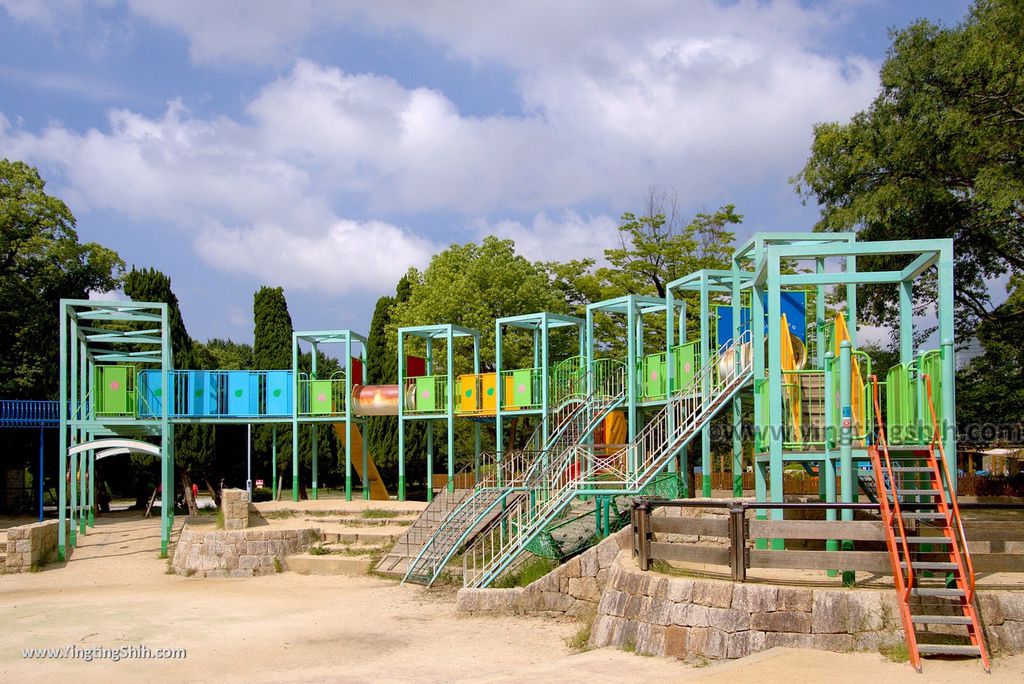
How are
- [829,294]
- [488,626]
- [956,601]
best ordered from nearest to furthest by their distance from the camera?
[956,601], [488,626], [829,294]

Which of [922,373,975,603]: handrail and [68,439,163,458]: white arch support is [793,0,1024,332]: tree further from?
[68,439,163,458]: white arch support

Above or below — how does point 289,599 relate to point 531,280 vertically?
below

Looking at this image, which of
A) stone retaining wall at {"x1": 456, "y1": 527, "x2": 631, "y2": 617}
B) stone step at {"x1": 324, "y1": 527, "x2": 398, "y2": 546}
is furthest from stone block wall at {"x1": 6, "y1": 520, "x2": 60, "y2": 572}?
stone retaining wall at {"x1": 456, "y1": 527, "x2": 631, "y2": 617}

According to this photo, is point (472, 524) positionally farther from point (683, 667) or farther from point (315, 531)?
point (683, 667)

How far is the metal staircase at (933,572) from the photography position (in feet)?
33.4

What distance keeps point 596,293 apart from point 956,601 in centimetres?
2679

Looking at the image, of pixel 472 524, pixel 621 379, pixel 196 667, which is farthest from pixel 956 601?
pixel 621 379

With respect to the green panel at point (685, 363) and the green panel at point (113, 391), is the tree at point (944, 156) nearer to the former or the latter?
the green panel at point (685, 363)

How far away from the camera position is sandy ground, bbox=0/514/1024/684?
10320 millimetres

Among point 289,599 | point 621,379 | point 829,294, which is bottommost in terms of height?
point 289,599

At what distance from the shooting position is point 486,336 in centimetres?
3703

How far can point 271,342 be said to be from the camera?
41219mm

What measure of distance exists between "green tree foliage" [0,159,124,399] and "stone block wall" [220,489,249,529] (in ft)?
39.9

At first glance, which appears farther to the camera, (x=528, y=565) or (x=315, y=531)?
(x=315, y=531)
